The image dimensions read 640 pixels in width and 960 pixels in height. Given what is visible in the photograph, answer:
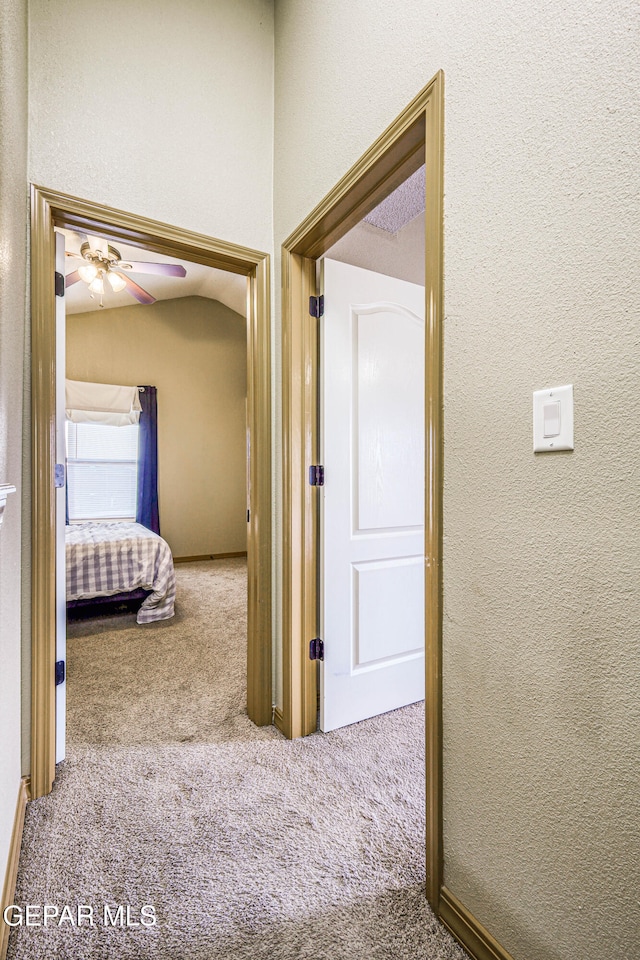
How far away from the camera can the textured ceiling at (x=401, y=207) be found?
6.52ft

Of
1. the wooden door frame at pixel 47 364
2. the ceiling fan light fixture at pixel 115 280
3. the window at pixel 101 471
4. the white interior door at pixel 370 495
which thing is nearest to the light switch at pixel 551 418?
the white interior door at pixel 370 495

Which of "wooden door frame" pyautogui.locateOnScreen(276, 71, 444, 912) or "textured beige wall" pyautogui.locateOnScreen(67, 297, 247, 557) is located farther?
"textured beige wall" pyautogui.locateOnScreen(67, 297, 247, 557)

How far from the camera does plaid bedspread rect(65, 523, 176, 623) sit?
10.6 feet

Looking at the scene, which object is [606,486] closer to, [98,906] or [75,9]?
[98,906]

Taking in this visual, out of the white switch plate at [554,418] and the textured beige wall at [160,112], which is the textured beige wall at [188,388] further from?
the white switch plate at [554,418]

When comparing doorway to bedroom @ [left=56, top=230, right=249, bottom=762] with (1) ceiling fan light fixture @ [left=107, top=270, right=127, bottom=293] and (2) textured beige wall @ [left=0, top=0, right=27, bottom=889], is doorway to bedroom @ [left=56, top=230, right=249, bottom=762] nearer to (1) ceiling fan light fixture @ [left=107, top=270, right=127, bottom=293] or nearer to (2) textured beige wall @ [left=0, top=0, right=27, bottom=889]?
(1) ceiling fan light fixture @ [left=107, top=270, right=127, bottom=293]

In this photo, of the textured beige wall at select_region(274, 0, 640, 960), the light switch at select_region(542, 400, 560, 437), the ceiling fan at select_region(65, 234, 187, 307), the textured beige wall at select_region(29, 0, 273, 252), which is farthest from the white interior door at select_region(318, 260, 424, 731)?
the ceiling fan at select_region(65, 234, 187, 307)

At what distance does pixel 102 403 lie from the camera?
17.4ft

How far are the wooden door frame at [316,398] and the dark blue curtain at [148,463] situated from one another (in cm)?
417

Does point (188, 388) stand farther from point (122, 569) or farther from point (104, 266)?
point (122, 569)

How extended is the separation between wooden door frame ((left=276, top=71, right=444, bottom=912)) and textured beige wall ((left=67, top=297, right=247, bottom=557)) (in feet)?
14.3

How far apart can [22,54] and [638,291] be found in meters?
1.95

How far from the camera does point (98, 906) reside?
3.60ft

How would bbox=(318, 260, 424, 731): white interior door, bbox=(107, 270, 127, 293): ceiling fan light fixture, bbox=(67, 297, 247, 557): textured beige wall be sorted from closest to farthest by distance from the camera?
bbox=(318, 260, 424, 731): white interior door < bbox=(107, 270, 127, 293): ceiling fan light fixture < bbox=(67, 297, 247, 557): textured beige wall
